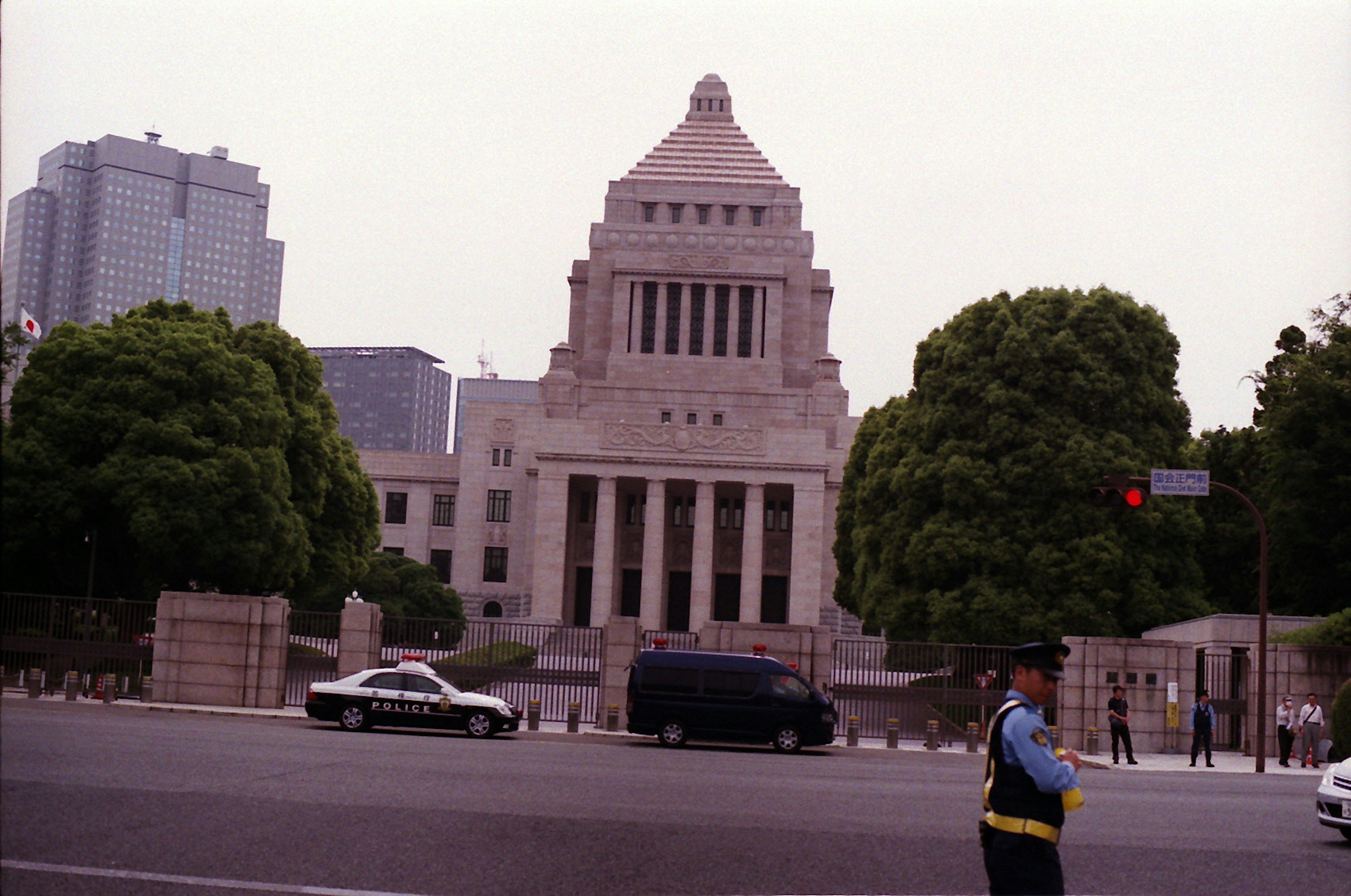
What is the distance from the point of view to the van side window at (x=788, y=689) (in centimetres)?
2758

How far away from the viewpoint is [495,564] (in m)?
88.3

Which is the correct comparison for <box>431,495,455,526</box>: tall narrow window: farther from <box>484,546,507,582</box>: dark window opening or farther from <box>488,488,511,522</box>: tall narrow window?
<box>484,546,507,582</box>: dark window opening

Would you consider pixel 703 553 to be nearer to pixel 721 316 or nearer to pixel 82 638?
pixel 721 316

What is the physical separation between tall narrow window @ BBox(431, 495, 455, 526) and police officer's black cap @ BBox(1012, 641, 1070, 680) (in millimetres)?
86902

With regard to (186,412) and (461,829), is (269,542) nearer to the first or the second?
(186,412)

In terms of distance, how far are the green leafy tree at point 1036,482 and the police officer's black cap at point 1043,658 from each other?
36073mm

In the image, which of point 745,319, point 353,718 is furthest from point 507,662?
point 745,319

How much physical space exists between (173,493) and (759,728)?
21.0m

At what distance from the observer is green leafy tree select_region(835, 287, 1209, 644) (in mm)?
43469

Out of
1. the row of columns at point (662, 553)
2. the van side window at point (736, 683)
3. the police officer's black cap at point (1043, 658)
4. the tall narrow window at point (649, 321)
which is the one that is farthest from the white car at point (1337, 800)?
the tall narrow window at point (649, 321)

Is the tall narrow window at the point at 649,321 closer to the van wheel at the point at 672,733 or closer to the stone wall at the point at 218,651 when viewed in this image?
the stone wall at the point at 218,651

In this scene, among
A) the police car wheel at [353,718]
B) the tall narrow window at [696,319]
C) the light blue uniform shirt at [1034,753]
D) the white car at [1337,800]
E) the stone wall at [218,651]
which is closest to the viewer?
the light blue uniform shirt at [1034,753]

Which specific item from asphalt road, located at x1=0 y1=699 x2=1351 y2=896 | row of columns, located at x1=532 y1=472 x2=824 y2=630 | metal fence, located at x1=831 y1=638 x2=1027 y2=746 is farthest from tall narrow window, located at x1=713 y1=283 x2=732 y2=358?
asphalt road, located at x1=0 y1=699 x2=1351 y2=896

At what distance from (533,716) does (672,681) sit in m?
4.58
